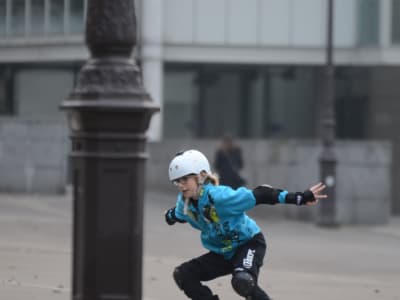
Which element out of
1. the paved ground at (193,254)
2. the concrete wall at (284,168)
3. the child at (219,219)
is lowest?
the paved ground at (193,254)

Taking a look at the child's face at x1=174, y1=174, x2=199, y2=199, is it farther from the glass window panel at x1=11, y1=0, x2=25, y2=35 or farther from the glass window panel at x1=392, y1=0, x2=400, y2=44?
the glass window panel at x1=11, y1=0, x2=25, y2=35

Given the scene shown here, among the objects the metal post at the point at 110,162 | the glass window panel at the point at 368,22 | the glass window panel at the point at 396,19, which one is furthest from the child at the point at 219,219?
the glass window panel at the point at 368,22

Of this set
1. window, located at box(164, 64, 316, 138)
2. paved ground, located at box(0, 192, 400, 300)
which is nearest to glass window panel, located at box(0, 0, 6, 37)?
window, located at box(164, 64, 316, 138)

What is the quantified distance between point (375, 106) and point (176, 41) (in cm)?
750

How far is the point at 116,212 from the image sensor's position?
582cm

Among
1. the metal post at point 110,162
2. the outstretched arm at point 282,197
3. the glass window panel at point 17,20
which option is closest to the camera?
the metal post at point 110,162

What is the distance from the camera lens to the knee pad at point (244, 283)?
7.39m

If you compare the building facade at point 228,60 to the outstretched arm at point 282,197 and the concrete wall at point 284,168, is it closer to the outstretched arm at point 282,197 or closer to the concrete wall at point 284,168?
the concrete wall at point 284,168

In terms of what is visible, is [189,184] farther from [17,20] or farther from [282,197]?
[17,20]

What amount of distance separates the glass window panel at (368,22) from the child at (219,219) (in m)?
26.8

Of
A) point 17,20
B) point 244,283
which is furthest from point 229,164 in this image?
point 17,20

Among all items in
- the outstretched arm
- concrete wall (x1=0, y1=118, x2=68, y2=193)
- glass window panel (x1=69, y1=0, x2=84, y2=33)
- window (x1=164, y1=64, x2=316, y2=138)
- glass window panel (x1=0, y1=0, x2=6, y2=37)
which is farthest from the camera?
window (x1=164, y1=64, x2=316, y2=138)

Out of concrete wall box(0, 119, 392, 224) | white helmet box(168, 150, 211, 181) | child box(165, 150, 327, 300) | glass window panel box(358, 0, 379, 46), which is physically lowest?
concrete wall box(0, 119, 392, 224)

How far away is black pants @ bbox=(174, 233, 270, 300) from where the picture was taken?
7.56 m
